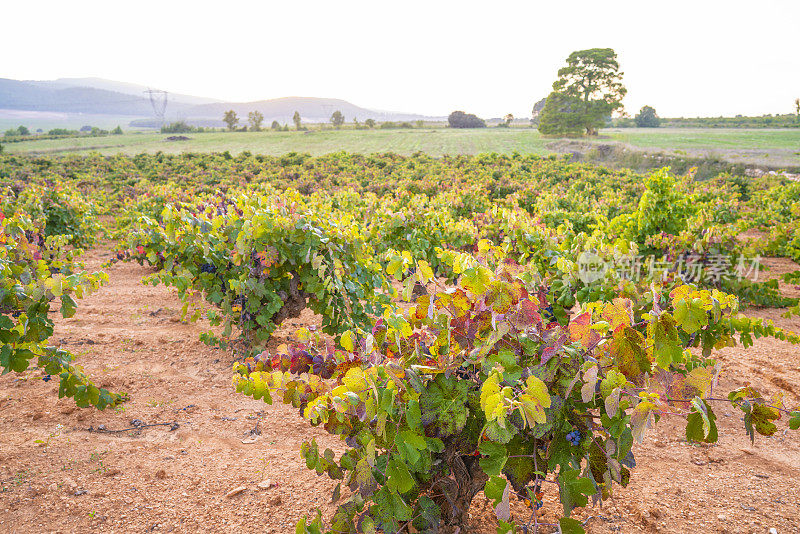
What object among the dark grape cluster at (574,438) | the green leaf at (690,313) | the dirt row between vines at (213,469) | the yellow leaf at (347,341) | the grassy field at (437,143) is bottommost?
the dirt row between vines at (213,469)

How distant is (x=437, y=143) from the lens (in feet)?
190

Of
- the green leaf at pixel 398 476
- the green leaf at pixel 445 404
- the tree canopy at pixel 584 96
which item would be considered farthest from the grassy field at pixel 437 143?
the green leaf at pixel 398 476

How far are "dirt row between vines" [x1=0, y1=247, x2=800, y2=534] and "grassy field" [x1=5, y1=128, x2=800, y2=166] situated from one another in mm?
39494

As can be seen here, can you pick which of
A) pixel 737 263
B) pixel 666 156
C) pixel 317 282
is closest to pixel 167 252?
pixel 317 282

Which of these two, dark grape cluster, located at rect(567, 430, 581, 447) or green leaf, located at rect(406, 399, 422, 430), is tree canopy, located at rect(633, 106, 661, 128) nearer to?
dark grape cluster, located at rect(567, 430, 581, 447)

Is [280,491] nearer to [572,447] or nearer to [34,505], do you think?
[34,505]

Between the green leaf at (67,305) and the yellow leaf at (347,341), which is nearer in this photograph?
the yellow leaf at (347,341)

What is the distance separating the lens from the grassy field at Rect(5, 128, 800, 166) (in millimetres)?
39928

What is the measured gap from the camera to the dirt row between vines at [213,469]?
2.64m

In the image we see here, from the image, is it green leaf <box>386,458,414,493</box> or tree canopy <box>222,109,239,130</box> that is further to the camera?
tree canopy <box>222,109,239,130</box>

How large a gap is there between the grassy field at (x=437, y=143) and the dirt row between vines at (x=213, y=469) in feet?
130

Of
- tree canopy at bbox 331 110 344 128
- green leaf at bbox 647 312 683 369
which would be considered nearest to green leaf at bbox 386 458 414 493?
green leaf at bbox 647 312 683 369

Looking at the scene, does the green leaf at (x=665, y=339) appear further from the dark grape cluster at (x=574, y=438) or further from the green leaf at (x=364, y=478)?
the green leaf at (x=364, y=478)

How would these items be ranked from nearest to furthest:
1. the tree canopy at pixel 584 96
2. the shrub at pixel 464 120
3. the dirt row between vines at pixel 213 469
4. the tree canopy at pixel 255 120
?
the dirt row between vines at pixel 213 469 < the tree canopy at pixel 584 96 < the tree canopy at pixel 255 120 < the shrub at pixel 464 120
